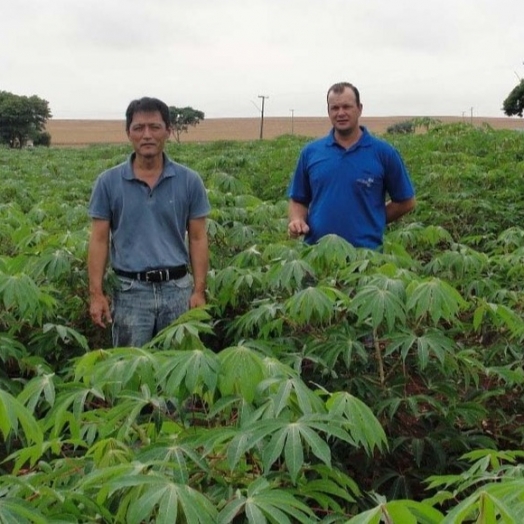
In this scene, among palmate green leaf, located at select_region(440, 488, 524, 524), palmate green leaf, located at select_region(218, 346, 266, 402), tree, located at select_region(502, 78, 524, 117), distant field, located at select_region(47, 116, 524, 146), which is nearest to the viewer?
palmate green leaf, located at select_region(440, 488, 524, 524)

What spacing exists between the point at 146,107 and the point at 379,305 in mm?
1159

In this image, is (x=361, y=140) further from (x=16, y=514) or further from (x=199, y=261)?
(x=16, y=514)

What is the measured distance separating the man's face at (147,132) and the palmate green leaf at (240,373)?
4.45 ft

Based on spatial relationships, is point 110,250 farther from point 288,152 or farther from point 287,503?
point 288,152

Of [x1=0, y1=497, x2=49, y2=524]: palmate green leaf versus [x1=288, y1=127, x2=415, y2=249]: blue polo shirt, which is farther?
[x1=288, y1=127, x2=415, y2=249]: blue polo shirt

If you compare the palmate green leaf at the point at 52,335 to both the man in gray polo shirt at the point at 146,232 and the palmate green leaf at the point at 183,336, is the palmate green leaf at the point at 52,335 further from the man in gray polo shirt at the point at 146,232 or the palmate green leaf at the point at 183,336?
the palmate green leaf at the point at 183,336

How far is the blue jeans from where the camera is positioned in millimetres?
2982

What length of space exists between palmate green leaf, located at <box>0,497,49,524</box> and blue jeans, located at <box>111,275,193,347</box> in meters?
1.75

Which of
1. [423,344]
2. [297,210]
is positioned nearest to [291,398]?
[423,344]

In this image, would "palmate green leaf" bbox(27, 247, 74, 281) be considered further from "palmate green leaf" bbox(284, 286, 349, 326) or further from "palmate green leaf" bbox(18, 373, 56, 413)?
"palmate green leaf" bbox(18, 373, 56, 413)

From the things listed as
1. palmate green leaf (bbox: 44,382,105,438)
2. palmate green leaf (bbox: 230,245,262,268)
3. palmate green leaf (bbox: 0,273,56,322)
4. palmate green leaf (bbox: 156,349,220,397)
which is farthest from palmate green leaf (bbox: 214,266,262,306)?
palmate green leaf (bbox: 156,349,220,397)

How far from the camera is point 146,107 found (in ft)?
9.33

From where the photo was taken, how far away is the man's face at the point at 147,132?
9.28 feet

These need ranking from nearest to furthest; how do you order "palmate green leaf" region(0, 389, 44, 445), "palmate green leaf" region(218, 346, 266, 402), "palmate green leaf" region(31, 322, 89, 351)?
"palmate green leaf" region(0, 389, 44, 445)
"palmate green leaf" region(218, 346, 266, 402)
"palmate green leaf" region(31, 322, 89, 351)
